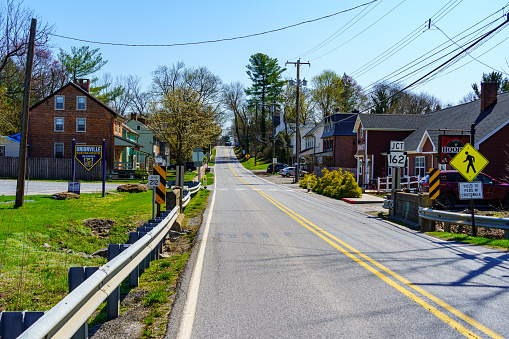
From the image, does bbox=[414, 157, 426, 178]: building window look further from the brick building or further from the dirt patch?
the brick building

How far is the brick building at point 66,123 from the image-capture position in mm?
48750

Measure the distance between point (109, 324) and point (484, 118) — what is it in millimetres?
30677

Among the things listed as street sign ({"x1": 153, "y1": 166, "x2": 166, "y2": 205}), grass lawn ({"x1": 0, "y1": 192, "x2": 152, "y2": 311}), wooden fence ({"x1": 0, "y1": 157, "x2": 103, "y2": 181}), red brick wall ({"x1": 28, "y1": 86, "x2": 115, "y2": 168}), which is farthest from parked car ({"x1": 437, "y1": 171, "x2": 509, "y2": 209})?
red brick wall ({"x1": 28, "y1": 86, "x2": 115, "y2": 168})

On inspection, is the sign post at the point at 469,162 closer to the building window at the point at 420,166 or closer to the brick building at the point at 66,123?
the building window at the point at 420,166

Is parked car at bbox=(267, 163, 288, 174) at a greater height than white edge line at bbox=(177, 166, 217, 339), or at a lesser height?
greater

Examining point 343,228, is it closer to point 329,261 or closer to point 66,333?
point 329,261

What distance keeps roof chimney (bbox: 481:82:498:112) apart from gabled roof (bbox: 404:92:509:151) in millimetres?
352

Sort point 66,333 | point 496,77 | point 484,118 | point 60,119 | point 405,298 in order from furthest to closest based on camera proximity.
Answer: point 496,77 → point 60,119 → point 484,118 → point 405,298 → point 66,333

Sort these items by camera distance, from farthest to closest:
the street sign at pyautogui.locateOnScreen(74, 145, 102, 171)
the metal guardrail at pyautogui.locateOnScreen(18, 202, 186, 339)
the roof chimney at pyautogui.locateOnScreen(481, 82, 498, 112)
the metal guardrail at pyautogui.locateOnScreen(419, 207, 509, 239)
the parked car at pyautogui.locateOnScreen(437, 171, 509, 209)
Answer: the roof chimney at pyautogui.locateOnScreen(481, 82, 498, 112), the street sign at pyautogui.locateOnScreen(74, 145, 102, 171), the parked car at pyautogui.locateOnScreen(437, 171, 509, 209), the metal guardrail at pyautogui.locateOnScreen(419, 207, 509, 239), the metal guardrail at pyautogui.locateOnScreen(18, 202, 186, 339)

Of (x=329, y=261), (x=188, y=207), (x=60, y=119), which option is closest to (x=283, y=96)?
(x=60, y=119)

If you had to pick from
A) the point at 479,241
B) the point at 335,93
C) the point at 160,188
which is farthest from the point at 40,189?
the point at 335,93

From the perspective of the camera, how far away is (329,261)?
30.4 ft

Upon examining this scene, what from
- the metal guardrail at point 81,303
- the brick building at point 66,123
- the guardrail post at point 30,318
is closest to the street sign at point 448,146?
the metal guardrail at point 81,303

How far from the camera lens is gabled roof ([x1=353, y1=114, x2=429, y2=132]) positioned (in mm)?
44750
